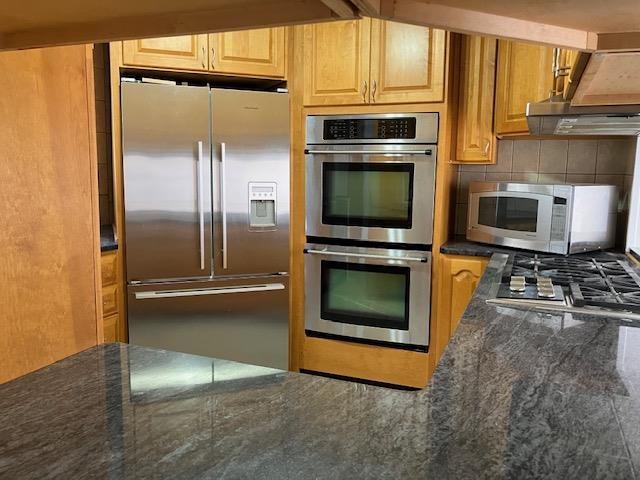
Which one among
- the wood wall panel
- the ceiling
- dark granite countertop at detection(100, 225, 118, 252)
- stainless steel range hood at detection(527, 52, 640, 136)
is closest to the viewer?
the ceiling

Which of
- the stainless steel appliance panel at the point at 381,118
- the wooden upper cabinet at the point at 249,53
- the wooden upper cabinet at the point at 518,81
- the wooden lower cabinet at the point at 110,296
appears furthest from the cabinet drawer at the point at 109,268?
the wooden upper cabinet at the point at 518,81

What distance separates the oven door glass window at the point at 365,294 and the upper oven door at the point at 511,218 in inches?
19.1

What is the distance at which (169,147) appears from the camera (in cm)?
273

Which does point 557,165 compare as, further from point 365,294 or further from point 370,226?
point 365,294

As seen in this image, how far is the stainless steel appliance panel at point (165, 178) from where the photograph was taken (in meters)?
2.69

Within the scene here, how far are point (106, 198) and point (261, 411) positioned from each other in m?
2.62

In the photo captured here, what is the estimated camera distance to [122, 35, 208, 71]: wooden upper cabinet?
2.69 m

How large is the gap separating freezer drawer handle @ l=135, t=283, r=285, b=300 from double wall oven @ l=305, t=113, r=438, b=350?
0.24m

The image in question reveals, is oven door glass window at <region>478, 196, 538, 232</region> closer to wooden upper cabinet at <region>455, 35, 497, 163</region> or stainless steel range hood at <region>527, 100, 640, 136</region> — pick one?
wooden upper cabinet at <region>455, 35, 497, 163</region>

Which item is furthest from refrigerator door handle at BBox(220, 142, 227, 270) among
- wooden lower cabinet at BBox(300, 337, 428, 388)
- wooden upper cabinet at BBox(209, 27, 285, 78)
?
wooden lower cabinet at BBox(300, 337, 428, 388)

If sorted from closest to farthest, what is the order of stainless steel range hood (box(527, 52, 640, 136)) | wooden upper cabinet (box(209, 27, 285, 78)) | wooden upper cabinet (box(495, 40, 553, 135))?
stainless steel range hood (box(527, 52, 640, 136)) < wooden upper cabinet (box(495, 40, 553, 135)) < wooden upper cabinet (box(209, 27, 285, 78))

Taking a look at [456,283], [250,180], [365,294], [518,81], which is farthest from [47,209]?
[518,81]

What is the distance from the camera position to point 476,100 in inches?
116

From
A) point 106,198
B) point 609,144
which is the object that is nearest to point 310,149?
point 106,198
